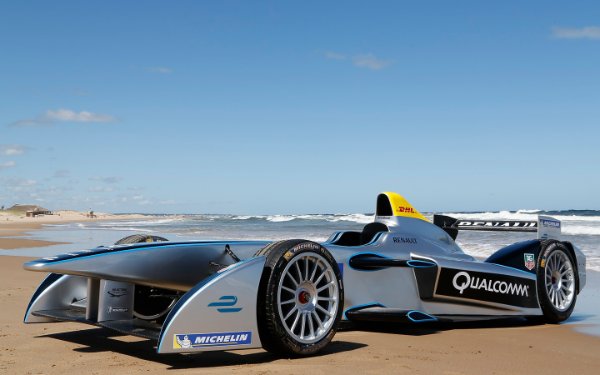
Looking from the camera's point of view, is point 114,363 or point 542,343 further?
point 542,343

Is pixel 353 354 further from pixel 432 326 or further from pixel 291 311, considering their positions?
pixel 432 326

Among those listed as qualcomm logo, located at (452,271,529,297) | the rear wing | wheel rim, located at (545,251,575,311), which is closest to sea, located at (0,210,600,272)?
the rear wing

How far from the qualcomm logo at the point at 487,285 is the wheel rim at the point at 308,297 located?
210cm

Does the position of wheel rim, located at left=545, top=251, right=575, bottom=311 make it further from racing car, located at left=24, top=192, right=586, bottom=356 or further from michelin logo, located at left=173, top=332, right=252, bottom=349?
michelin logo, located at left=173, top=332, right=252, bottom=349

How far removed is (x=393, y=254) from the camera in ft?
24.1

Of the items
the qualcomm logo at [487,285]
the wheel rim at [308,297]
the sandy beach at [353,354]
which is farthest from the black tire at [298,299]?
the qualcomm logo at [487,285]

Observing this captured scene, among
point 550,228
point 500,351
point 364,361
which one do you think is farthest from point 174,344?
point 550,228

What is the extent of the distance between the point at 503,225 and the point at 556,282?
1.00m

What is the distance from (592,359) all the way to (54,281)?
474 centimetres

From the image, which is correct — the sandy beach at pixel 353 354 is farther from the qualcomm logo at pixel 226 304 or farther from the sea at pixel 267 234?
the sea at pixel 267 234

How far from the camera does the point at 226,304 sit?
520 cm

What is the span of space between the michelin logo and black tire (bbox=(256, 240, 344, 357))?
6.6 inches

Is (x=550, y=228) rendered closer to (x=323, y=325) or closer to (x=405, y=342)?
(x=405, y=342)

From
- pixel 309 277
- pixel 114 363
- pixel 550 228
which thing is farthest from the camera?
pixel 550 228
